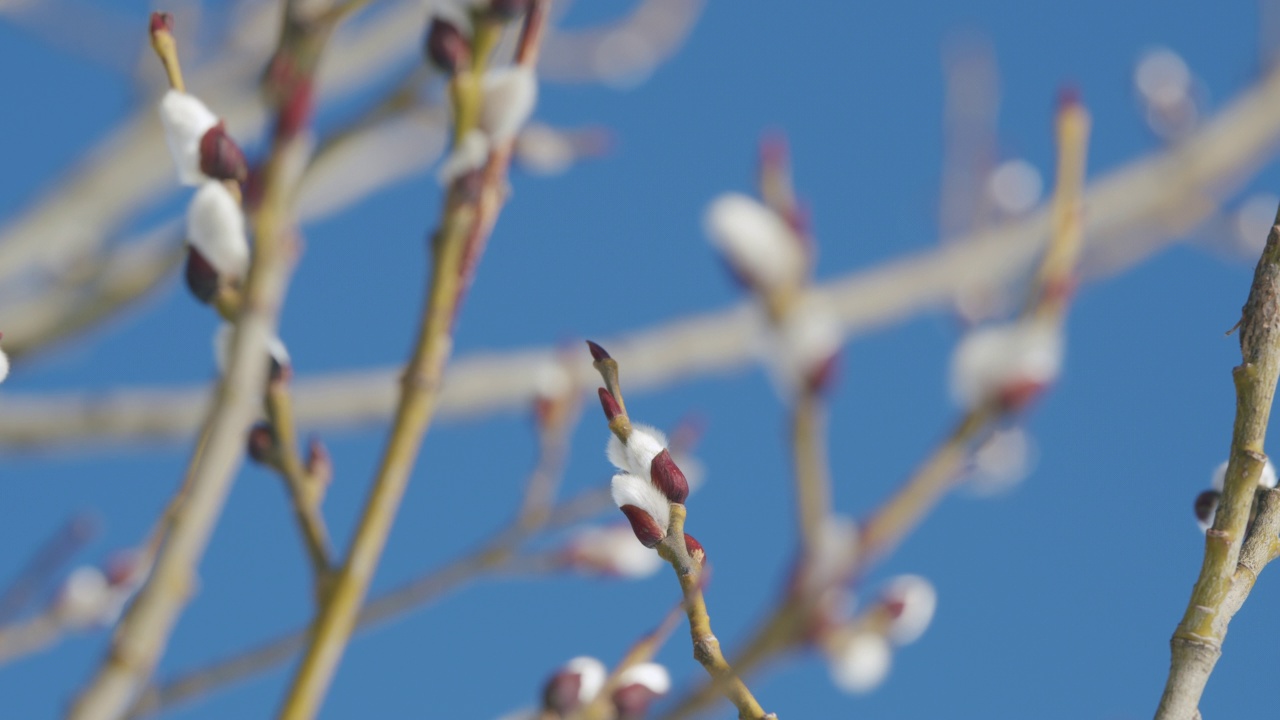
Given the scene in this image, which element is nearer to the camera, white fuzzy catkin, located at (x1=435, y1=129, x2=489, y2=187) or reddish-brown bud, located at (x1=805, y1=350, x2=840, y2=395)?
reddish-brown bud, located at (x1=805, y1=350, x2=840, y2=395)

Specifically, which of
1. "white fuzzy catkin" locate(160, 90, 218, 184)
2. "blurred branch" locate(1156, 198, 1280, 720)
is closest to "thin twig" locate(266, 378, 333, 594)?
"white fuzzy catkin" locate(160, 90, 218, 184)

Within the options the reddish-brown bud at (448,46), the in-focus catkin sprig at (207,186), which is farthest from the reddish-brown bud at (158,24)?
the reddish-brown bud at (448,46)

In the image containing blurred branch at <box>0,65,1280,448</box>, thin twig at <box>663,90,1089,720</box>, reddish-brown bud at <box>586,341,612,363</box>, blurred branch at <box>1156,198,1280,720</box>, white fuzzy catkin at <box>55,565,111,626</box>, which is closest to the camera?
thin twig at <box>663,90,1089,720</box>

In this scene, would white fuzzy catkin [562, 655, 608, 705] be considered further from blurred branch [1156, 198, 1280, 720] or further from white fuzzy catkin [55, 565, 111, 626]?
white fuzzy catkin [55, 565, 111, 626]

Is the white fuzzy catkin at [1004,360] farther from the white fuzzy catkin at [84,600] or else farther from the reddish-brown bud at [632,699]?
the white fuzzy catkin at [84,600]

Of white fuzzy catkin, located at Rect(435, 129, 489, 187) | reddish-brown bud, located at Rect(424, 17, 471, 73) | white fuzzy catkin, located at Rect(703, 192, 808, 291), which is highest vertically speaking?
reddish-brown bud, located at Rect(424, 17, 471, 73)

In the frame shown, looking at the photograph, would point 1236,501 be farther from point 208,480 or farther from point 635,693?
point 208,480
